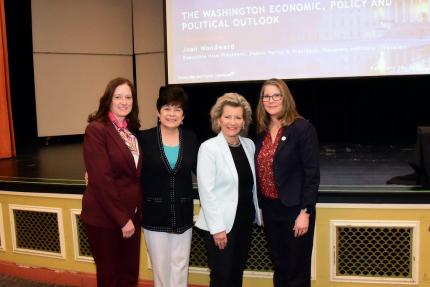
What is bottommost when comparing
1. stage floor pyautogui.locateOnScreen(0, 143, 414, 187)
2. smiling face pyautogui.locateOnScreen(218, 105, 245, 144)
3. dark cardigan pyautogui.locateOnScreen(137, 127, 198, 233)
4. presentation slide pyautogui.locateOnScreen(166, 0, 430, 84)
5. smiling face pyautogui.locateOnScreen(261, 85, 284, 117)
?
stage floor pyautogui.locateOnScreen(0, 143, 414, 187)

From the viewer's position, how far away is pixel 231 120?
75.3 inches

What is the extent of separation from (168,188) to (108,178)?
287 millimetres

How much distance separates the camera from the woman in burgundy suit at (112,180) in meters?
1.85

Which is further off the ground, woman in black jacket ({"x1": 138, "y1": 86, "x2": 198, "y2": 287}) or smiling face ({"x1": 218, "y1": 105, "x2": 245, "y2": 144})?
smiling face ({"x1": 218, "y1": 105, "x2": 245, "y2": 144})

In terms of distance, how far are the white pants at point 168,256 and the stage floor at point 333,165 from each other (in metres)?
1.12

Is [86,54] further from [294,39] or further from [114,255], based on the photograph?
[114,255]

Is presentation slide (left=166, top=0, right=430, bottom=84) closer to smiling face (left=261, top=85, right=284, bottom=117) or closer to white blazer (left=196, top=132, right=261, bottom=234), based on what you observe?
smiling face (left=261, top=85, right=284, bottom=117)

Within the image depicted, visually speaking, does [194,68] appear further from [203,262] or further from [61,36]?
[203,262]

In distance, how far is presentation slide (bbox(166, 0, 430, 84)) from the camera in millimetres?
4473

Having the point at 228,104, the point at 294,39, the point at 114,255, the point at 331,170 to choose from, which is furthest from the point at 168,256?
the point at 294,39

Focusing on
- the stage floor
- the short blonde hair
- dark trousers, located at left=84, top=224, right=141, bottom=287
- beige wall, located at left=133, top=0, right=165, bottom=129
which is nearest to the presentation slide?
the stage floor

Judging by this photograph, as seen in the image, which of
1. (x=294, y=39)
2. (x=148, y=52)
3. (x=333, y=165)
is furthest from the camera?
(x=148, y=52)

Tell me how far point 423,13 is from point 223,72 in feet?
7.46

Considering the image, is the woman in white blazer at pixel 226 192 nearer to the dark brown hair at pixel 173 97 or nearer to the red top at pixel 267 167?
the red top at pixel 267 167
